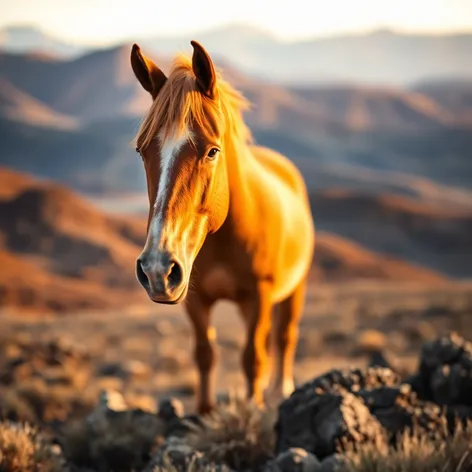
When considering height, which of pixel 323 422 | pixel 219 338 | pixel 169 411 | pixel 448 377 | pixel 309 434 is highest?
pixel 448 377

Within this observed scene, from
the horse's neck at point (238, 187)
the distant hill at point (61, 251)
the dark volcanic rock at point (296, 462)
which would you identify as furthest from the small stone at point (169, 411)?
the distant hill at point (61, 251)

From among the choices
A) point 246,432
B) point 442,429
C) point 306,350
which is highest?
point 442,429

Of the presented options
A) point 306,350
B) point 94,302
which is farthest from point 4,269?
point 306,350

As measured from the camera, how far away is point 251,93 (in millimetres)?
99188

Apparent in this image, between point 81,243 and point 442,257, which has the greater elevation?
point 81,243

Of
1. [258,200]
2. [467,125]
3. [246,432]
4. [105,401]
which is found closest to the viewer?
[246,432]

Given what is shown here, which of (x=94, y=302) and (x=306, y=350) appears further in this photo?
(x=94, y=302)

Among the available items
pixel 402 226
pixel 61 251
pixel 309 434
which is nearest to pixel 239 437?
pixel 309 434

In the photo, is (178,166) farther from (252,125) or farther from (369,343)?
(252,125)

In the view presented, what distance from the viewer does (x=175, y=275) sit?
10.3ft

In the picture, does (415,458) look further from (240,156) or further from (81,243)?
(81,243)

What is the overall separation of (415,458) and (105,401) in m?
2.94

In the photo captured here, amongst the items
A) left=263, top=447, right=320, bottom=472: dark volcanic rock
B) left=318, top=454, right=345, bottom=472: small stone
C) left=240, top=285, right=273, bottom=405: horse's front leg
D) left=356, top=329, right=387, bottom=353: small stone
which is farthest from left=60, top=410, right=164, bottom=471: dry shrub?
left=356, top=329, right=387, bottom=353: small stone

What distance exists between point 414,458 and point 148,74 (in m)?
2.87
